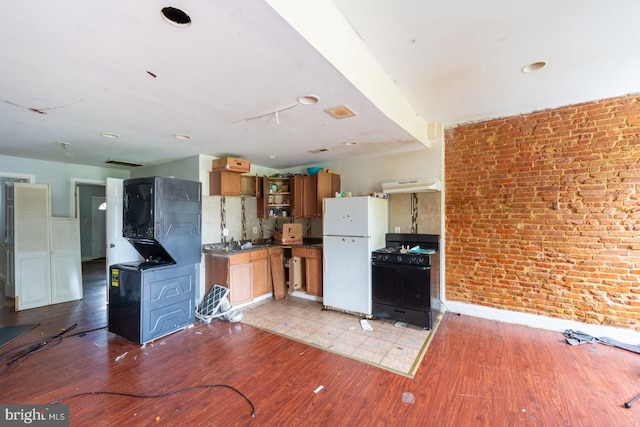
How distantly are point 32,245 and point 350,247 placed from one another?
480 cm

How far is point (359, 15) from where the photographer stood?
1729mm

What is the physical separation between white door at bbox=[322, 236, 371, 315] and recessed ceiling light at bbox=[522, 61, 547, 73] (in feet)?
7.63

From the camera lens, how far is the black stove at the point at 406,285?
10.7 feet

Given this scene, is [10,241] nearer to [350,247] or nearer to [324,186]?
[324,186]

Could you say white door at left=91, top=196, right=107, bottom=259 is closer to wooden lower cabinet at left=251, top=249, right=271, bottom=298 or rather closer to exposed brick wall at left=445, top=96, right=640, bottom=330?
wooden lower cabinet at left=251, top=249, right=271, bottom=298

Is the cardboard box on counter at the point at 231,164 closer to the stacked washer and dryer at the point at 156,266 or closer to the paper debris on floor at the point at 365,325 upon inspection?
the stacked washer and dryer at the point at 156,266

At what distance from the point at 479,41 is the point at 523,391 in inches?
105

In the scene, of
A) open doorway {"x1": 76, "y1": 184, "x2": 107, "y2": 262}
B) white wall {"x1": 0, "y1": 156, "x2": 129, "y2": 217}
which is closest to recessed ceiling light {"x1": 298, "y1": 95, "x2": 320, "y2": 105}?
white wall {"x1": 0, "y1": 156, "x2": 129, "y2": 217}

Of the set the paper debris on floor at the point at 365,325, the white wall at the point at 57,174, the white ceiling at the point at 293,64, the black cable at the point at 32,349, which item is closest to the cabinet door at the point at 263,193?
the white ceiling at the point at 293,64

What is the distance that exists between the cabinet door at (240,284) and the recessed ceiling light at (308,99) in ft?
8.35

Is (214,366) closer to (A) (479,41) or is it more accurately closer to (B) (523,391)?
(B) (523,391)

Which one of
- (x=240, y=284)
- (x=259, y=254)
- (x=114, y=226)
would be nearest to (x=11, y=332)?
(x=114, y=226)

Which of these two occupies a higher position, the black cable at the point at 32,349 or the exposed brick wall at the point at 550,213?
the exposed brick wall at the point at 550,213

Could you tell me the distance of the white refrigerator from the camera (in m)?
3.64
